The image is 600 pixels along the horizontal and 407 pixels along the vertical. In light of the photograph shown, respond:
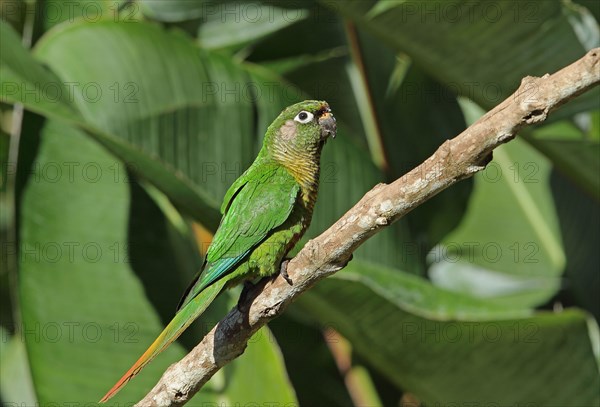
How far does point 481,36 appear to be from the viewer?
3.56m

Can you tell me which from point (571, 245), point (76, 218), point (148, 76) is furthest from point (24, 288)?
point (571, 245)

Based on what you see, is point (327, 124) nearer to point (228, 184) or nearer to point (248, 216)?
point (248, 216)

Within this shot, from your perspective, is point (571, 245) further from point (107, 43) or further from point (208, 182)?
point (107, 43)

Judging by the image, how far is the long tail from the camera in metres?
2.43

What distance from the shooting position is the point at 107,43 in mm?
3715

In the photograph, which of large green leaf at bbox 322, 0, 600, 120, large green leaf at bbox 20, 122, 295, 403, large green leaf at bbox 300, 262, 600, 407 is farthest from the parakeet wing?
large green leaf at bbox 322, 0, 600, 120

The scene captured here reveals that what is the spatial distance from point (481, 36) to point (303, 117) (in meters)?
1.02

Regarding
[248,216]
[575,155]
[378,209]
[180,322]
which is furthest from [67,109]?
[575,155]

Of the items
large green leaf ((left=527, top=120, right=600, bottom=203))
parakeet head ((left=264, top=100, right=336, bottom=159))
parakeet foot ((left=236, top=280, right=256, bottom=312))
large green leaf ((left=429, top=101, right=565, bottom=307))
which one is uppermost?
parakeet head ((left=264, top=100, right=336, bottom=159))

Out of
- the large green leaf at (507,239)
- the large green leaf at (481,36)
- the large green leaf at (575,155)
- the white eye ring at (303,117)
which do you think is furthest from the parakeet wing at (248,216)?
the large green leaf at (507,239)

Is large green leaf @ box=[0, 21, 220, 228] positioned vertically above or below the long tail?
above

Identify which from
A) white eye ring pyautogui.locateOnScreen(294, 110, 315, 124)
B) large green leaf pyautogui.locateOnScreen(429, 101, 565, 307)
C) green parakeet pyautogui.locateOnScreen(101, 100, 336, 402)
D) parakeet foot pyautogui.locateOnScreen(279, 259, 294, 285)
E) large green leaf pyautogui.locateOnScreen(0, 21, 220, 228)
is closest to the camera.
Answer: parakeet foot pyautogui.locateOnScreen(279, 259, 294, 285)

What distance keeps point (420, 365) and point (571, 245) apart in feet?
5.32

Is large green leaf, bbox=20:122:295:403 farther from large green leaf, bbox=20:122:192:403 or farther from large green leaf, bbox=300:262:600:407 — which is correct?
large green leaf, bbox=300:262:600:407
